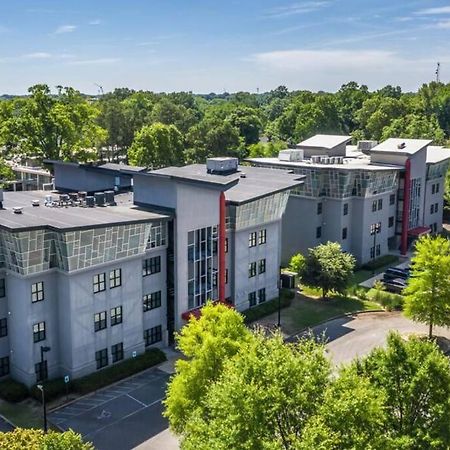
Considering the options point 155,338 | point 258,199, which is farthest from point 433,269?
point 155,338

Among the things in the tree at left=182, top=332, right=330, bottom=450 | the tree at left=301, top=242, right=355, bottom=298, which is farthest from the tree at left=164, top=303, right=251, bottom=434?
the tree at left=301, top=242, right=355, bottom=298

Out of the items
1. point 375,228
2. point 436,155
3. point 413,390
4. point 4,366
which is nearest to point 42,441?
point 413,390

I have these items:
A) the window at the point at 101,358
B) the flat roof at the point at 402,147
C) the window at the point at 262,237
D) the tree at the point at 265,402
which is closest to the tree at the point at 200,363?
the tree at the point at 265,402

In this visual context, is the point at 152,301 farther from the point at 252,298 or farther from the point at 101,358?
the point at 252,298

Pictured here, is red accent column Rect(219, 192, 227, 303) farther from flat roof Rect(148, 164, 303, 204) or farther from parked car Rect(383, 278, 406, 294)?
parked car Rect(383, 278, 406, 294)

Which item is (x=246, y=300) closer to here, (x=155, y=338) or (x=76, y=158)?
(x=155, y=338)

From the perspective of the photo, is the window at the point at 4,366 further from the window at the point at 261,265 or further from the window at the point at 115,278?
the window at the point at 261,265
